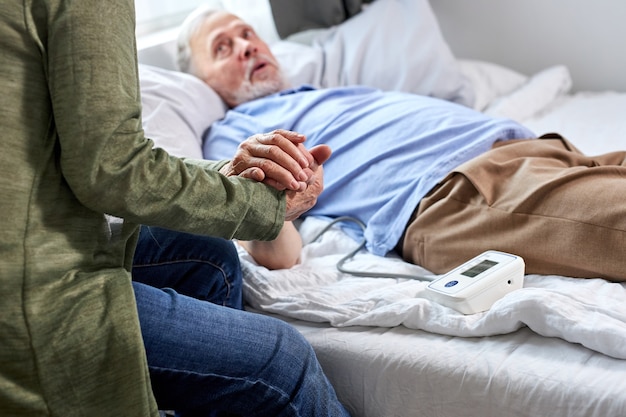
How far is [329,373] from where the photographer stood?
44.2 inches

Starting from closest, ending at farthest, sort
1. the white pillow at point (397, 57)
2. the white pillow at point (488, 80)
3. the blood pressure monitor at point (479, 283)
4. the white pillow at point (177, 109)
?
the blood pressure monitor at point (479, 283)
the white pillow at point (177, 109)
the white pillow at point (397, 57)
the white pillow at point (488, 80)

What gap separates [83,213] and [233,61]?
1.13 m

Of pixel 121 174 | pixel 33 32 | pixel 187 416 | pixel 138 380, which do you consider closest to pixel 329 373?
pixel 187 416

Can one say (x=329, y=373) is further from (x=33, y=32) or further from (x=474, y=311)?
(x=33, y=32)

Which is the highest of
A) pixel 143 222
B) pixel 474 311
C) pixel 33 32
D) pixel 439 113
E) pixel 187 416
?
pixel 33 32

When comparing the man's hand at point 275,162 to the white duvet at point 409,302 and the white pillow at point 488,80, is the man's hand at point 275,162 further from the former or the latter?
the white pillow at point 488,80

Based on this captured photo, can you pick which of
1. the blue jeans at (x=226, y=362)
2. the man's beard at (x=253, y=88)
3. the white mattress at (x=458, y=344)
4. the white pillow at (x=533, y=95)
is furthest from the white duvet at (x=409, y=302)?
the white pillow at (x=533, y=95)

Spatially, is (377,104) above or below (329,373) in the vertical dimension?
above

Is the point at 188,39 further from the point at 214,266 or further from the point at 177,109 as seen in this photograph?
the point at 214,266

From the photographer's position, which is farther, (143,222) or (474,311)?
(474,311)

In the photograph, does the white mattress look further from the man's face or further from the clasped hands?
the man's face

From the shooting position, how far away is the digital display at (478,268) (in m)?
1.12

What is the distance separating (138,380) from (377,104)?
0.93 m

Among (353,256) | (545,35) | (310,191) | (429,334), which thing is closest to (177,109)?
(353,256)
